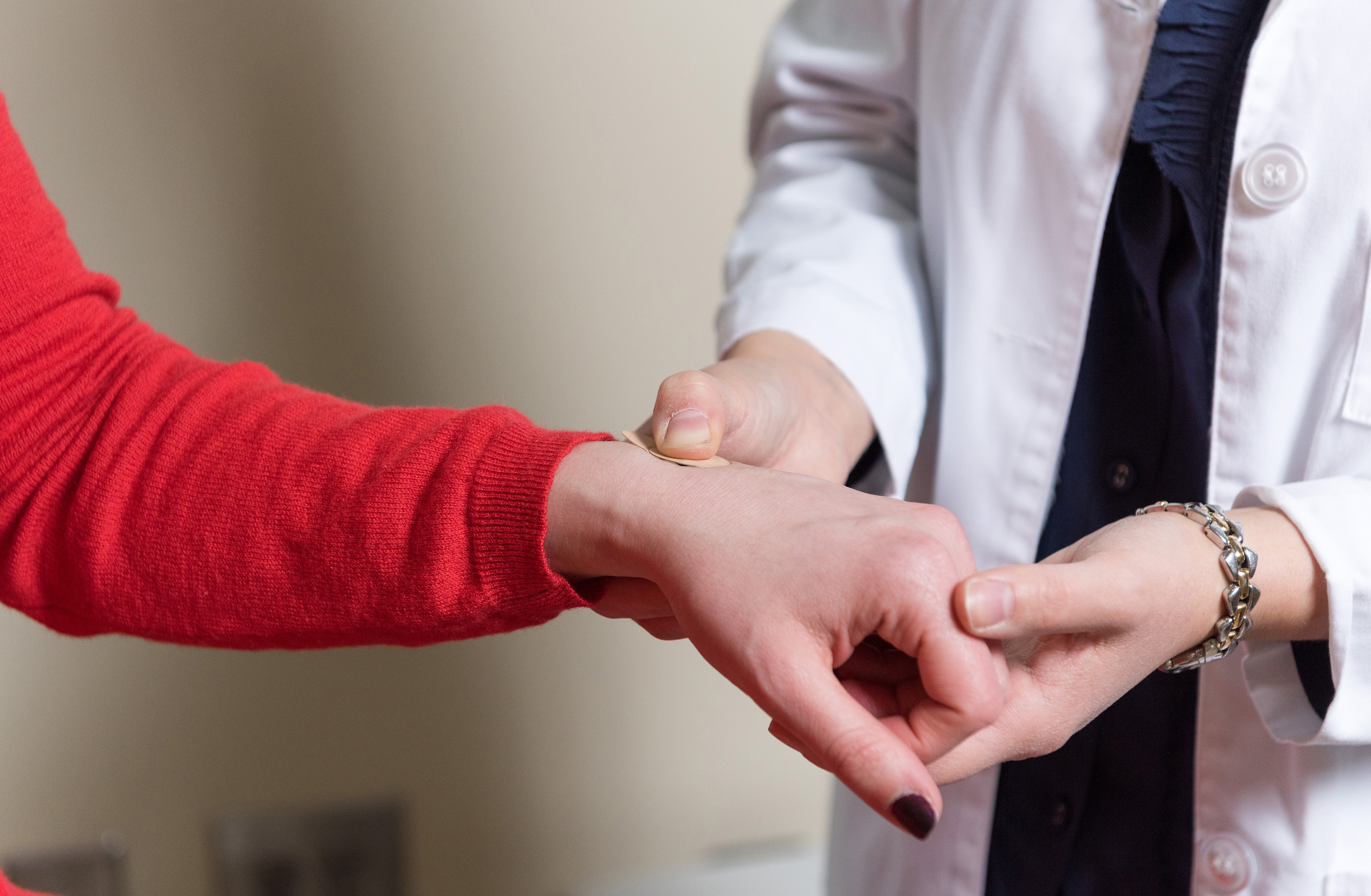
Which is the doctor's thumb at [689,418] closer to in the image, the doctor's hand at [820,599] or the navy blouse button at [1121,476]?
the doctor's hand at [820,599]

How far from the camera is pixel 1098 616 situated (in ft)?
1.37

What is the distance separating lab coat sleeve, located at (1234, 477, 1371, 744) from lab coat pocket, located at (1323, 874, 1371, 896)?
0.08 meters

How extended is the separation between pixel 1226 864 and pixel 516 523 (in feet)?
1.40

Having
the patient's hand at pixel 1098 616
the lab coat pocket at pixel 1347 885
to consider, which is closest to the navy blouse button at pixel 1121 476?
the patient's hand at pixel 1098 616

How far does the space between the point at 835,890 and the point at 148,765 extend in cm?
63

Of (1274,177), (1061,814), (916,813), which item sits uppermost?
(1274,177)

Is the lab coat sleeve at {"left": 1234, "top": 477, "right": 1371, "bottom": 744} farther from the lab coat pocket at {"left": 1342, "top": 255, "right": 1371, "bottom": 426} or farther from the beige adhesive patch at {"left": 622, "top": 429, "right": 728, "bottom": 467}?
the beige adhesive patch at {"left": 622, "top": 429, "right": 728, "bottom": 467}

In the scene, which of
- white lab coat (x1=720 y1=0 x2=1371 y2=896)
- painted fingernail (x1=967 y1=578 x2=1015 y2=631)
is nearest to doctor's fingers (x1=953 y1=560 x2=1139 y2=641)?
painted fingernail (x1=967 y1=578 x2=1015 y2=631)

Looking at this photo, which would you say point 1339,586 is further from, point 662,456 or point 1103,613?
point 662,456

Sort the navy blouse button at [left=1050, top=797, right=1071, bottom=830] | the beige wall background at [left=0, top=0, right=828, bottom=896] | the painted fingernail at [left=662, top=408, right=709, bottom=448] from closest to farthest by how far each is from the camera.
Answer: the painted fingernail at [left=662, top=408, right=709, bottom=448] < the navy blouse button at [left=1050, top=797, right=1071, bottom=830] < the beige wall background at [left=0, top=0, right=828, bottom=896]

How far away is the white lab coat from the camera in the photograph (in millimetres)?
512

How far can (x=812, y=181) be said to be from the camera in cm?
75

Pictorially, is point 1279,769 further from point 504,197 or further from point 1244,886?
point 504,197

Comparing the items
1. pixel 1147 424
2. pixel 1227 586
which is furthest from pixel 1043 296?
pixel 1227 586
